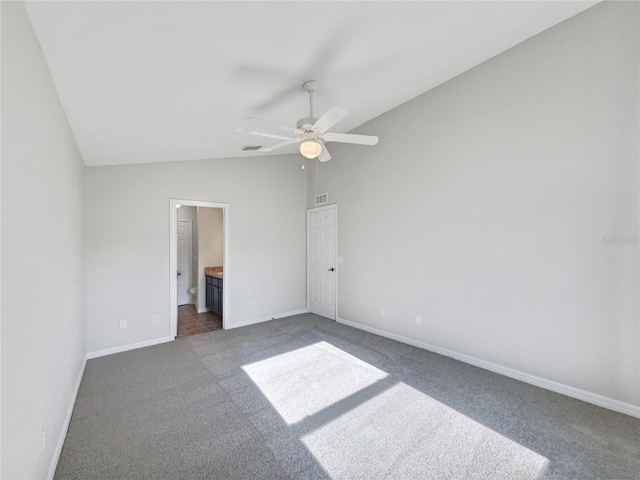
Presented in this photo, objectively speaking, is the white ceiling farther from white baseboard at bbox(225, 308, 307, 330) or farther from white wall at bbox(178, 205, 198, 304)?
white wall at bbox(178, 205, 198, 304)

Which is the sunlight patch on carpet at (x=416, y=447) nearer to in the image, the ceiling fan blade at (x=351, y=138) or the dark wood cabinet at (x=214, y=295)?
the ceiling fan blade at (x=351, y=138)

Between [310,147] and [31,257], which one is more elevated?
[310,147]

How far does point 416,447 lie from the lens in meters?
1.89

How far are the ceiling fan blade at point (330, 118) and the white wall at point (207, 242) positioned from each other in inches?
152

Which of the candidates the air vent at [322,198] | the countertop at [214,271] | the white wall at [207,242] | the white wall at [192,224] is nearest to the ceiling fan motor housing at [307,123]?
the air vent at [322,198]

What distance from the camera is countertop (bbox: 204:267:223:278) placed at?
5.03 metres

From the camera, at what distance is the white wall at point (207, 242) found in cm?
564

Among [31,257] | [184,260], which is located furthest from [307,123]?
[184,260]

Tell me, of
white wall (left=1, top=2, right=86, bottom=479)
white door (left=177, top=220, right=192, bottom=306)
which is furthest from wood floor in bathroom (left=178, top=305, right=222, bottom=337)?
white wall (left=1, top=2, right=86, bottom=479)

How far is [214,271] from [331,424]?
13.2 ft

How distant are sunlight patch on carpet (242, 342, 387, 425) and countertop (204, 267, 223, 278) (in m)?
2.25

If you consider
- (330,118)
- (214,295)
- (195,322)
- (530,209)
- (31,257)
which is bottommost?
(195,322)

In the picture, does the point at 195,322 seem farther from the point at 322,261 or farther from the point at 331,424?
the point at 331,424

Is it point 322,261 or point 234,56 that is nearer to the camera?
point 234,56
